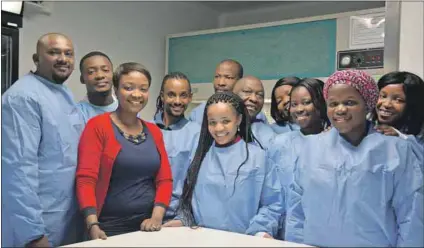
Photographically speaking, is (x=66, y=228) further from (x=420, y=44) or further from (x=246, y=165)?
(x=420, y=44)

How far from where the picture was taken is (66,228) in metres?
1.35

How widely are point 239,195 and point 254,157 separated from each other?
13cm

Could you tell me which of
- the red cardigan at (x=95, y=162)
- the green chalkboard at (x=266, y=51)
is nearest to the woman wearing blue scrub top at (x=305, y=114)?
the red cardigan at (x=95, y=162)

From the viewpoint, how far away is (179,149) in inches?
59.6

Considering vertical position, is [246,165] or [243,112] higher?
[243,112]

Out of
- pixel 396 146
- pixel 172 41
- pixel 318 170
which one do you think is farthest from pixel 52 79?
pixel 172 41

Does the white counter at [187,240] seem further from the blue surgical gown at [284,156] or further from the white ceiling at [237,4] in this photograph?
the white ceiling at [237,4]

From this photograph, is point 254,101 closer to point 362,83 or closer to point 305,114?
point 305,114

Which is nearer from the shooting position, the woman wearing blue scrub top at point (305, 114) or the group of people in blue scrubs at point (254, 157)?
the group of people in blue scrubs at point (254, 157)

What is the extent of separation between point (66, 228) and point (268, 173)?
2.12 ft

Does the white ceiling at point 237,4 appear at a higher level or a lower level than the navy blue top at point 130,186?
higher

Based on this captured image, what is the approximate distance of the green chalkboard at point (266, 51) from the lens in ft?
8.18

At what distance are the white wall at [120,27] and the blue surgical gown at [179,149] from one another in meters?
0.90

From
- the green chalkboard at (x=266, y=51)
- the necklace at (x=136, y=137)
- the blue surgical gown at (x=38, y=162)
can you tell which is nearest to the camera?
the blue surgical gown at (x=38, y=162)
